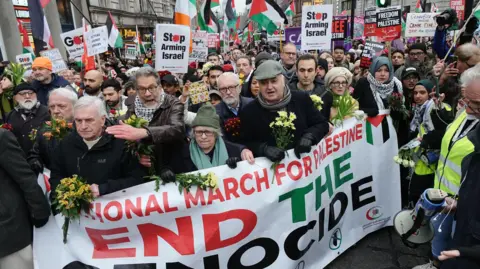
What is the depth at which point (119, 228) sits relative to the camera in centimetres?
275

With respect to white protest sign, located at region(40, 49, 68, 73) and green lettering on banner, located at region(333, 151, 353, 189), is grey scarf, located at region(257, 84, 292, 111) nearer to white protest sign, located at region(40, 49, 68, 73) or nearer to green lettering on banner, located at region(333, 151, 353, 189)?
green lettering on banner, located at region(333, 151, 353, 189)

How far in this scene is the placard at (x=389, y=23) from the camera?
24.5 feet

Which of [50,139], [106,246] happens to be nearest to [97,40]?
[50,139]

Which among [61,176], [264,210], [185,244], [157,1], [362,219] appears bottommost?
[362,219]

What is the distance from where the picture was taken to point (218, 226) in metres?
2.81

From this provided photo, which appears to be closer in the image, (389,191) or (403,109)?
(389,191)

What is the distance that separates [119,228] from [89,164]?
54cm

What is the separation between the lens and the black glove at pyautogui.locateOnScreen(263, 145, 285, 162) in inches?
115

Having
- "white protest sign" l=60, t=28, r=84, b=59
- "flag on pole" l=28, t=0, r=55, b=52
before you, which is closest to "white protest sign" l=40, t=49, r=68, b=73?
"white protest sign" l=60, t=28, r=84, b=59

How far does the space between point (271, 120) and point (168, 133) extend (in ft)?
2.97

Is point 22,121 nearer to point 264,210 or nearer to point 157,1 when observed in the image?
point 264,210

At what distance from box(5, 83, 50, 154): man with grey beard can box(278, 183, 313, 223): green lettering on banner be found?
3.29m

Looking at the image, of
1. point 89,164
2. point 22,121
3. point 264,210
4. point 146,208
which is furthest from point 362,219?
point 22,121

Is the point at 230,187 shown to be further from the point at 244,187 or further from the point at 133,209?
the point at 133,209
